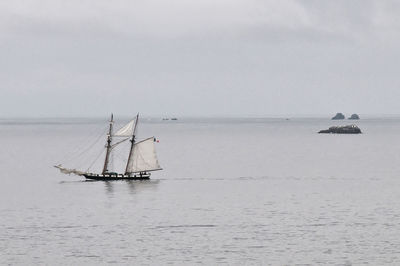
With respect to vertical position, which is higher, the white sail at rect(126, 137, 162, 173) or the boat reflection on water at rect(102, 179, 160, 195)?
the white sail at rect(126, 137, 162, 173)

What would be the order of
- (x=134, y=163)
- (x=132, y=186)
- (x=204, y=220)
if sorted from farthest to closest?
1. (x=134, y=163)
2. (x=132, y=186)
3. (x=204, y=220)

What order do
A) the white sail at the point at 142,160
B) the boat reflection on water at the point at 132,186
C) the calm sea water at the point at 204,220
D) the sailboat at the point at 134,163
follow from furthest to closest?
the white sail at the point at 142,160, the sailboat at the point at 134,163, the boat reflection on water at the point at 132,186, the calm sea water at the point at 204,220

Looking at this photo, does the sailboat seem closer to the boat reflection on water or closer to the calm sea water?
the boat reflection on water

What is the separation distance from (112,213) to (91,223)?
8378mm

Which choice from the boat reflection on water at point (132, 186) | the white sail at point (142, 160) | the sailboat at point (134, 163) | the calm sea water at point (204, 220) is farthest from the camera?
the white sail at point (142, 160)

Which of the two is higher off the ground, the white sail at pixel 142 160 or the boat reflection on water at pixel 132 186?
the white sail at pixel 142 160

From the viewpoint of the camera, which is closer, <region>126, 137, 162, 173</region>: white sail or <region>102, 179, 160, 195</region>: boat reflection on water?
<region>102, 179, 160, 195</region>: boat reflection on water

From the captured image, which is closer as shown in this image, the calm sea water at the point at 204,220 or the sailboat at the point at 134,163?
the calm sea water at the point at 204,220

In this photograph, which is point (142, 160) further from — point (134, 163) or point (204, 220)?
point (204, 220)

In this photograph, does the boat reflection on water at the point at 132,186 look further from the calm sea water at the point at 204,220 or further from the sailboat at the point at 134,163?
the sailboat at the point at 134,163

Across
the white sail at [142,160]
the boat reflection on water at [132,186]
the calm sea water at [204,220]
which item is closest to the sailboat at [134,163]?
the white sail at [142,160]

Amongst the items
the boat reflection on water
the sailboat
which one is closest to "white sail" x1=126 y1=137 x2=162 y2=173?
the sailboat

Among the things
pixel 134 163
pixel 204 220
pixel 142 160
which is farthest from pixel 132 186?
pixel 204 220

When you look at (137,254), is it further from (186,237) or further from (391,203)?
(391,203)
